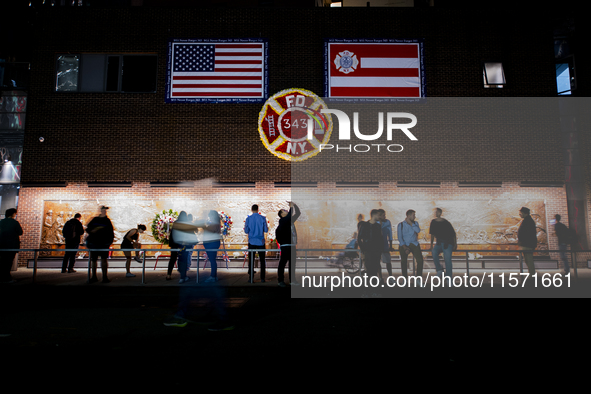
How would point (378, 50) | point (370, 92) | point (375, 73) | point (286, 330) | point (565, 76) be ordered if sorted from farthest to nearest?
point (565, 76) → point (378, 50) → point (375, 73) → point (370, 92) → point (286, 330)

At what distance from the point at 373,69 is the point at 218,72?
615cm

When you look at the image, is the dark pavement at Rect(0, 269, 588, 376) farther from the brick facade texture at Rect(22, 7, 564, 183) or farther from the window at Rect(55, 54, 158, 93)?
the window at Rect(55, 54, 158, 93)

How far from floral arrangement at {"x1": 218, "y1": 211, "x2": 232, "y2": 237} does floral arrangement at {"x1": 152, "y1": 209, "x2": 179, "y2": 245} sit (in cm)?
180

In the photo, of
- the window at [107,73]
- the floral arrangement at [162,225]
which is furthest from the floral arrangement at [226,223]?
the window at [107,73]

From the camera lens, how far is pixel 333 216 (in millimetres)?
14289

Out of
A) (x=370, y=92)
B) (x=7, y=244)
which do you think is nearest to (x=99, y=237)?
(x=7, y=244)

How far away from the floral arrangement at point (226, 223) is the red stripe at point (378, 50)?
7.47 metres

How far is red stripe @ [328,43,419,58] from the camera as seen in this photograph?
14.4 m

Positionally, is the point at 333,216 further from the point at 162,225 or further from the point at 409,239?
the point at 162,225

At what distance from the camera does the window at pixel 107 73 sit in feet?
47.8

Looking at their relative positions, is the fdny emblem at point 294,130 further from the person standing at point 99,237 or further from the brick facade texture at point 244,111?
the person standing at point 99,237

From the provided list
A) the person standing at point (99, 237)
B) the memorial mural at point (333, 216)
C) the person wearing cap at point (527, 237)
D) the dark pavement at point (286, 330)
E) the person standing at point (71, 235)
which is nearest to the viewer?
the dark pavement at point (286, 330)

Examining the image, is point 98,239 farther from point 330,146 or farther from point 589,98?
point 589,98

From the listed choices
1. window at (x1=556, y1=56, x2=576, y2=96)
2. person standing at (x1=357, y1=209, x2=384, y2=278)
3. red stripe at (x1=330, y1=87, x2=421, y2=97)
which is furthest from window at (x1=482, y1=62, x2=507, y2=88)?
person standing at (x1=357, y1=209, x2=384, y2=278)
